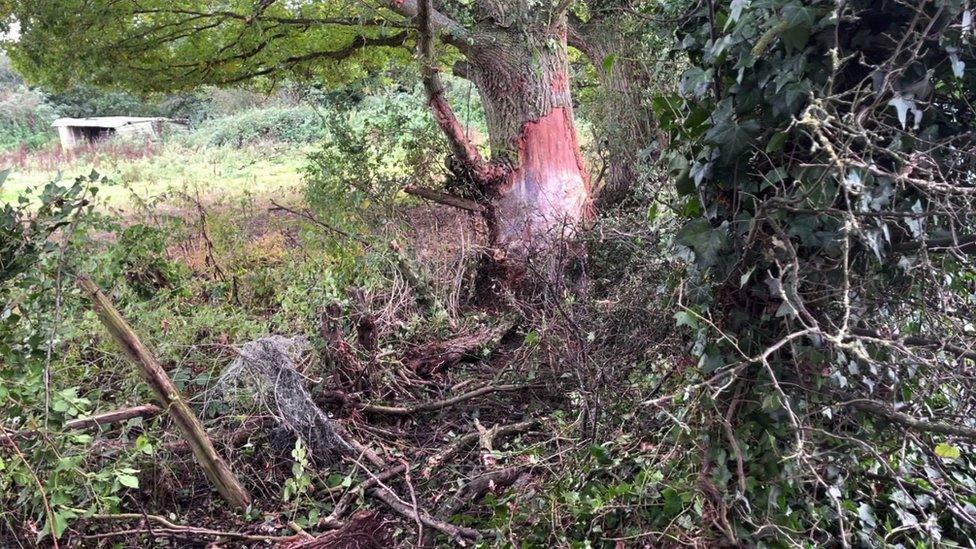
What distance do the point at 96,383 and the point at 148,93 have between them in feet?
18.6

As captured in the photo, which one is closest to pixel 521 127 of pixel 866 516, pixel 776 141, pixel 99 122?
pixel 776 141

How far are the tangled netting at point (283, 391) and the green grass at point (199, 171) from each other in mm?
7840

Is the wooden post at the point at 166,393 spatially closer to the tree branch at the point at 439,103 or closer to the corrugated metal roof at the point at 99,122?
the tree branch at the point at 439,103

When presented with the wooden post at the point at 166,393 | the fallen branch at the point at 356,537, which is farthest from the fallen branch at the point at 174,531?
the wooden post at the point at 166,393

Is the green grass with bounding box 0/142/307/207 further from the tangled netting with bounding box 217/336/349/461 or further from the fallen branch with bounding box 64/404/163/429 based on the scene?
the fallen branch with bounding box 64/404/163/429

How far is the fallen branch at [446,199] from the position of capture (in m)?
6.18

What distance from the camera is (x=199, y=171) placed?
14445mm

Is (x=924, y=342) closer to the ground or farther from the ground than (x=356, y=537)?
farther from the ground

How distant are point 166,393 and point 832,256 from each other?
262 centimetres

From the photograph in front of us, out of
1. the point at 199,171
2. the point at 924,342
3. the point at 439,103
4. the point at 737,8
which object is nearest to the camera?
the point at 737,8

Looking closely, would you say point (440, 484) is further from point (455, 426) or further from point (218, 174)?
point (218, 174)

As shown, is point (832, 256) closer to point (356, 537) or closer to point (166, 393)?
point (356, 537)

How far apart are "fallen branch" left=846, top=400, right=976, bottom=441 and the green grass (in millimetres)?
10116

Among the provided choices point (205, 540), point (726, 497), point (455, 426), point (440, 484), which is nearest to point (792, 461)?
point (726, 497)
